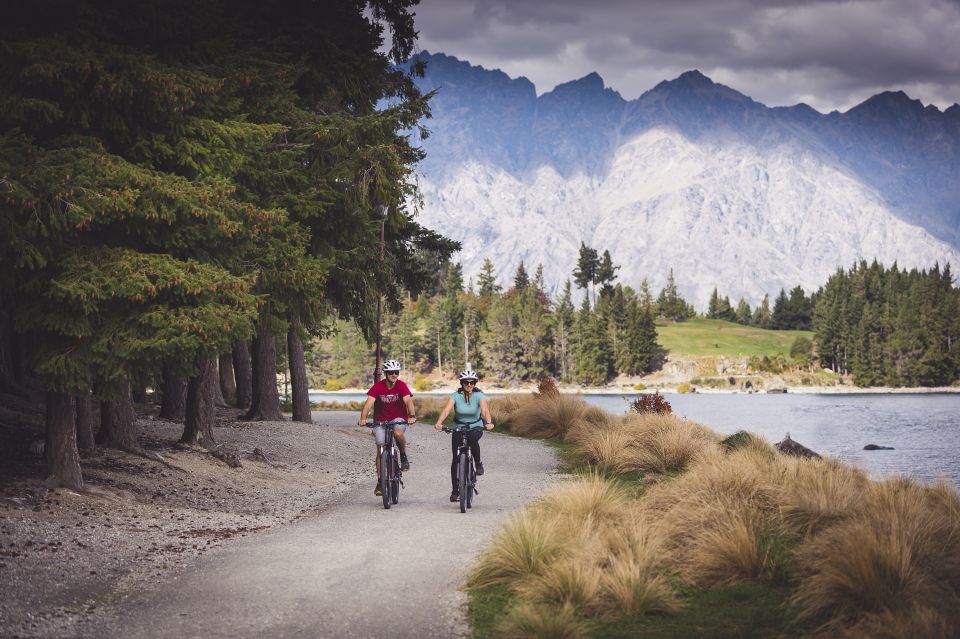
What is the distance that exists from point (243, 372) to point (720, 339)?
134541mm

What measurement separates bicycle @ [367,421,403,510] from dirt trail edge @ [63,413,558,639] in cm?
31

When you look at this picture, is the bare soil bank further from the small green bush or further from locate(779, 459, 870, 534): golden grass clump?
the small green bush

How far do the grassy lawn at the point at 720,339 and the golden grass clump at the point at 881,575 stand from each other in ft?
453

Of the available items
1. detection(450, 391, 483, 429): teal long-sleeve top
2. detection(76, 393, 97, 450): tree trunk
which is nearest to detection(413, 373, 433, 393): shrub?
detection(76, 393, 97, 450): tree trunk

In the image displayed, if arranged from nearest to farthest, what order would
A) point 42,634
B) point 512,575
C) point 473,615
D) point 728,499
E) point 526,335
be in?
point 42,634, point 473,615, point 512,575, point 728,499, point 526,335

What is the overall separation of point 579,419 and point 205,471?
13502 mm

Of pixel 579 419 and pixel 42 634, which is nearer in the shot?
pixel 42 634

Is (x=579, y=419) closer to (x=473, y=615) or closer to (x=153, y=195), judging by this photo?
(x=153, y=195)

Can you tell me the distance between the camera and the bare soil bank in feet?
27.1

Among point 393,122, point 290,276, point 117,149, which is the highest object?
point 393,122

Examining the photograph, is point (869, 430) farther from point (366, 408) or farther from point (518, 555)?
point (518, 555)

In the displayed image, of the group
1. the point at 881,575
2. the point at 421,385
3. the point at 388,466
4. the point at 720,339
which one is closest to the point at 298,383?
the point at 388,466

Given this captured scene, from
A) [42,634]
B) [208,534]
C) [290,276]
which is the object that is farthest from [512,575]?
[290,276]

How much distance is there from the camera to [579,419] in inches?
1054
